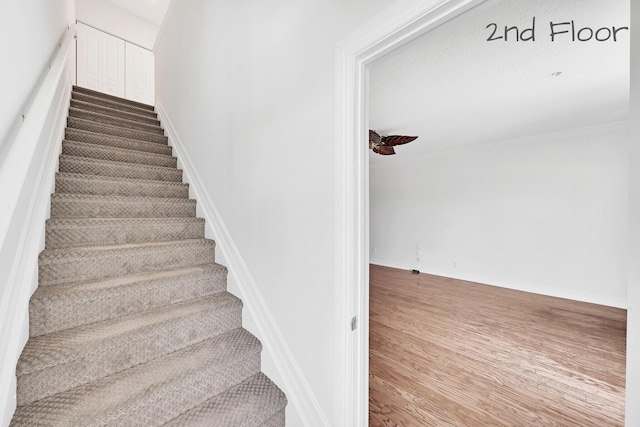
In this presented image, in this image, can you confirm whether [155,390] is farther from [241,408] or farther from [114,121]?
[114,121]

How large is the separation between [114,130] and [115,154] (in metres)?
0.51

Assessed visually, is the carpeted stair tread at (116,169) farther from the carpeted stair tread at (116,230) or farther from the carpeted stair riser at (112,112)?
the carpeted stair riser at (112,112)

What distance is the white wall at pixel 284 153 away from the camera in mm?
1195

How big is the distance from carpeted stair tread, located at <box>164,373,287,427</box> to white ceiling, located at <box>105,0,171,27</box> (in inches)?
205

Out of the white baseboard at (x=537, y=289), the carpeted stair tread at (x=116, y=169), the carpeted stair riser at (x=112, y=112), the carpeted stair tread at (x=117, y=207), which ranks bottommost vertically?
the white baseboard at (x=537, y=289)

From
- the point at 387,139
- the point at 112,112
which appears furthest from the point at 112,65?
the point at 387,139

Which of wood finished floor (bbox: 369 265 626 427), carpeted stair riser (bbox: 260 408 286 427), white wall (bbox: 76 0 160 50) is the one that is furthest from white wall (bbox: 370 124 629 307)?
white wall (bbox: 76 0 160 50)

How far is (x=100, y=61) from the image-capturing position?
442cm

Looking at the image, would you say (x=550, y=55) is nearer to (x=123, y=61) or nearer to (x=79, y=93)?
(x=79, y=93)

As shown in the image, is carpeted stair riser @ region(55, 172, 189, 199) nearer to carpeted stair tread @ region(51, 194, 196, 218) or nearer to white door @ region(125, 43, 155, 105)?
carpeted stair tread @ region(51, 194, 196, 218)

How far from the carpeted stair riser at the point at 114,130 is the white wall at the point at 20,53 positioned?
921 millimetres

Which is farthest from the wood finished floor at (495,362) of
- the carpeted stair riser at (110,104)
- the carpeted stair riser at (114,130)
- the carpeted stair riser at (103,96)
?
the carpeted stair riser at (103,96)

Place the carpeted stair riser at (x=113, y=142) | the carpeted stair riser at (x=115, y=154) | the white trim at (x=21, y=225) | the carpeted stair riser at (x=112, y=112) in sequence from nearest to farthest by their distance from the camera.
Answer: the white trim at (x=21, y=225)
the carpeted stair riser at (x=115, y=154)
the carpeted stair riser at (x=113, y=142)
the carpeted stair riser at (x=112, y=112)

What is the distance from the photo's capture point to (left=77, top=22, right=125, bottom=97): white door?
14.0ft
